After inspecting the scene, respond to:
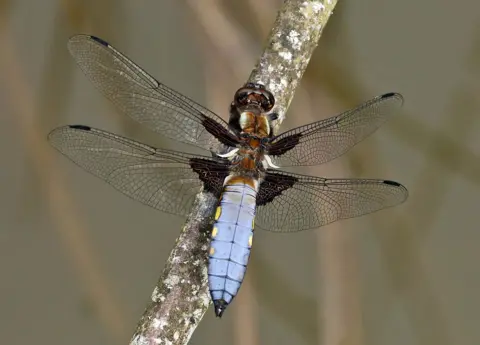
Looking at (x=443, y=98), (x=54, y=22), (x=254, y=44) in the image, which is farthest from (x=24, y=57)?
(x=443, y=98)

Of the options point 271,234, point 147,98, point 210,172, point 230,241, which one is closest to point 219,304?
point 230,241

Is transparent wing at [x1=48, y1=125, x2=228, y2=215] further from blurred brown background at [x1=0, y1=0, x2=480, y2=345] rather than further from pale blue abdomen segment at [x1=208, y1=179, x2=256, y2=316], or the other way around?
blurred brown background at [x1=0, y1=0, x2=480, y2=345]

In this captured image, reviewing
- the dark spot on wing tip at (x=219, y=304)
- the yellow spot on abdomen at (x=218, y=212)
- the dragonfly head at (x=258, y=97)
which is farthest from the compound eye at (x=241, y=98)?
the dark spot on wing tip at (x=219, y=304)

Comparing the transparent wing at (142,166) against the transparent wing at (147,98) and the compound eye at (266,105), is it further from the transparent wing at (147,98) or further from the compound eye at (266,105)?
the compound eye at (266,105)

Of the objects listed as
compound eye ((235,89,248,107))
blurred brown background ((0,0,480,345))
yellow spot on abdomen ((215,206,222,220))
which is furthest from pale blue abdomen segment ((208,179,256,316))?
blurred brown background ((0,0,480,345))

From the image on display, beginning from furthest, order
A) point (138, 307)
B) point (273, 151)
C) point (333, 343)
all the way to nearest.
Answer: point (138, 307) < point (333, 343) < point (273, 151)

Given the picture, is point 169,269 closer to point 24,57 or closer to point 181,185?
point 181,185

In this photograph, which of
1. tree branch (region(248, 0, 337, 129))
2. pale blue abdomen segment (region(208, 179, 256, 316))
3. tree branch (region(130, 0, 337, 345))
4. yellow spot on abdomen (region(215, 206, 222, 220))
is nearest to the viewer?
tree branch (region(130, 0, 337, 345))
